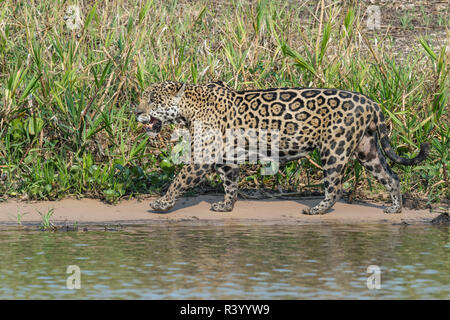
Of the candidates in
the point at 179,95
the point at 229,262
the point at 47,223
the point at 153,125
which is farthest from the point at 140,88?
the point at 229,262

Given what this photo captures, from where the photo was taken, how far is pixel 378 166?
920cm

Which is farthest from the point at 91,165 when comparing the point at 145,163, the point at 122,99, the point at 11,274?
the point at 11,274

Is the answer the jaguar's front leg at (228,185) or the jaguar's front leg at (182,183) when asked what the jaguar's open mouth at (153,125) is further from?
the jaguar's front leg at (228,185)

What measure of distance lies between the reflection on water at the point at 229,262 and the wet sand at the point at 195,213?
41cm

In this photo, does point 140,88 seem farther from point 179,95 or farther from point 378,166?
point 378,166

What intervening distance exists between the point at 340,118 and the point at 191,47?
3252mm

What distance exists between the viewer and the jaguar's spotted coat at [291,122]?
8.93 metres

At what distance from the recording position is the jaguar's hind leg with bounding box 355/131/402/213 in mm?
9195

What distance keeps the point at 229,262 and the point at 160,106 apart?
2.93 m

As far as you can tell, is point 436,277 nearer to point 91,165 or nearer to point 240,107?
point 240,107

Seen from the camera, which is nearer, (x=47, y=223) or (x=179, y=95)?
(x=47, y=223)

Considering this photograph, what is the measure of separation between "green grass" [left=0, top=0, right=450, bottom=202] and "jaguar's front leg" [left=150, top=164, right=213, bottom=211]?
568 mm

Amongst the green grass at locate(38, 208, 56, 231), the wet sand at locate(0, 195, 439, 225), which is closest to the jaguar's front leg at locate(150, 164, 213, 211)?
the wet sand at locate(0, 195, 439, 225)

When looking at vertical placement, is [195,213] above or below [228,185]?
below
